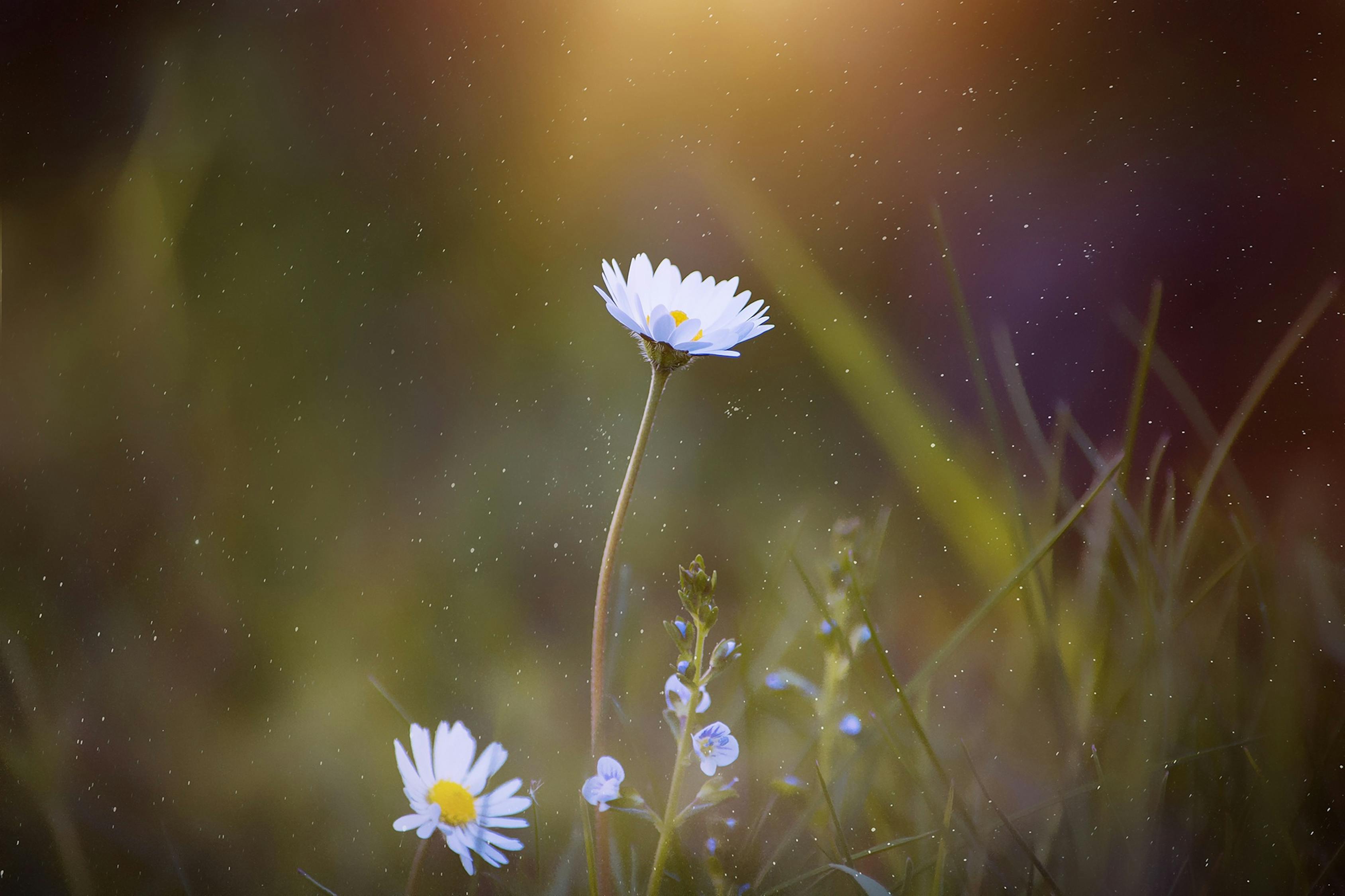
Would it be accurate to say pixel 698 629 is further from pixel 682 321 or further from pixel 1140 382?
pixel 1140 382

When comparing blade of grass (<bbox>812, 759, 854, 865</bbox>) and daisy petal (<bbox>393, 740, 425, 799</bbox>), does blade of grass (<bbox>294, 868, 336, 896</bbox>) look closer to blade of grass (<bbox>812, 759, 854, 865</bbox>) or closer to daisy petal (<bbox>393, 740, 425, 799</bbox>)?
daisy petal (<bbox>393, 740, 425, 799</bbox>)

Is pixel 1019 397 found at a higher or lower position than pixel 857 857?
higher

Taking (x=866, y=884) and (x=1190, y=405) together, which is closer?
(x=866, y=884)

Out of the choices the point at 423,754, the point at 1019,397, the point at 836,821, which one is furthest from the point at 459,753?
the point at 1019,397

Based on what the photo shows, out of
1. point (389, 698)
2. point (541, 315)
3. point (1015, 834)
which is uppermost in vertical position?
point (541, 315)

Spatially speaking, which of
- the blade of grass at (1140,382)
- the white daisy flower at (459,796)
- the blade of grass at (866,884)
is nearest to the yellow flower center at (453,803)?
the white daisy flower at (459,796)

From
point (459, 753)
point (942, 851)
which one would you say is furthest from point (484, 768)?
point (942, 851)

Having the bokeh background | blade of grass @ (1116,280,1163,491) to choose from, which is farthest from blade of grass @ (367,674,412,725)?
blade of grass @ (1116,280,1163,491)

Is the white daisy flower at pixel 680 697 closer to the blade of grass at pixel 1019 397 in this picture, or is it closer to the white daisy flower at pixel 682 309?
the white daisy flower at pixel 682 309
